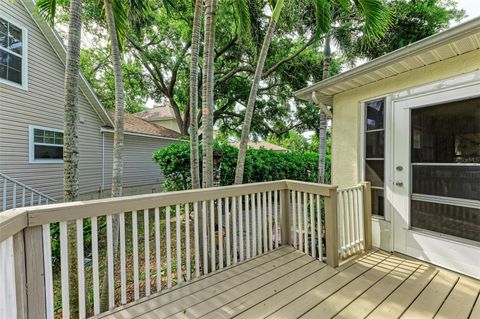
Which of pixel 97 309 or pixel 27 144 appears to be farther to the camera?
pixel 27 144

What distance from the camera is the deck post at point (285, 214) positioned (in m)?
3.47

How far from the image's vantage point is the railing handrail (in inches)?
Answer: 57.4

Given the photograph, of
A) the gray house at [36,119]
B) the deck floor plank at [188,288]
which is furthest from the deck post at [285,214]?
the gray house at [36,119]

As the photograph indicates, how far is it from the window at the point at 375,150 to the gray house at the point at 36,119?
652 cm

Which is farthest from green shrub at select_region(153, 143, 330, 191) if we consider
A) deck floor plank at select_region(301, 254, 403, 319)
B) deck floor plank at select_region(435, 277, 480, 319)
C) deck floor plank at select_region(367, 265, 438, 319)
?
deck floor plank at select_region(435, 277, 480, 319)

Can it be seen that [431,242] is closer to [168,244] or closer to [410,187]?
[410,187]

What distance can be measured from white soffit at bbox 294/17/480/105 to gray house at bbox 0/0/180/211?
254 inches

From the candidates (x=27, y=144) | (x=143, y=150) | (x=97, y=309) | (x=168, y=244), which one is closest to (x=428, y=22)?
(x=168, y=244)

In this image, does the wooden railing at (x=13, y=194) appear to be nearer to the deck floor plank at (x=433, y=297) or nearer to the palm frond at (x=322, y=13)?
the deck floor plank at (x=433, y=297)

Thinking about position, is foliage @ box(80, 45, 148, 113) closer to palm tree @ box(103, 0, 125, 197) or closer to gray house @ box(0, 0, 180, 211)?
gray house @ box(0, 0, 180, 211)

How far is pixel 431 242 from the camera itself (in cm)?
293

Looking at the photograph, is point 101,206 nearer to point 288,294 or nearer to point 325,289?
point 288,294

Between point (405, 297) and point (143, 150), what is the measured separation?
10.7 meters

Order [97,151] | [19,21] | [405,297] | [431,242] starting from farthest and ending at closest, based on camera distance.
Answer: [97,151], [19,21], [431,242], [405,297]
